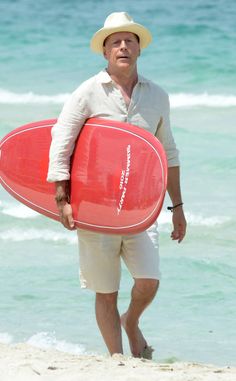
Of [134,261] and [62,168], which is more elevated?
[62,168]

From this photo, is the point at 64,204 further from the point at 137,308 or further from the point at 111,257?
the point at 137,308

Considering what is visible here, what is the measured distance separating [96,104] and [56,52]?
42.5 ft

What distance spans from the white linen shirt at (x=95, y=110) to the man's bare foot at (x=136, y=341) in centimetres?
82

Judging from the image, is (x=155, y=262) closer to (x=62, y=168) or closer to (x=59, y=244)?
(x=62, y=168)

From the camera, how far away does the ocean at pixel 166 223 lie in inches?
235

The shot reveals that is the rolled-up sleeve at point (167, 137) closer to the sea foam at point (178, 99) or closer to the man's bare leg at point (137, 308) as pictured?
the man's bare leg at point (137, 308)

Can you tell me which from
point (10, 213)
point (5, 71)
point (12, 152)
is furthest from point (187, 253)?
point (5, 71)

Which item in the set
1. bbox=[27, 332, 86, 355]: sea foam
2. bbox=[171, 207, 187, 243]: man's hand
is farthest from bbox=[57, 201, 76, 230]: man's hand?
bbox=[27, 332, 86, 355]: sea foam

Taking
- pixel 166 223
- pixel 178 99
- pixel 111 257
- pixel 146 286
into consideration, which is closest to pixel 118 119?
pixel 111 257

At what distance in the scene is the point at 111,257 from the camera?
15.6 feet

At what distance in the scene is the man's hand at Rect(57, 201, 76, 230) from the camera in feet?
15.5

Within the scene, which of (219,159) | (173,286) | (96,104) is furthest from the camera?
(219,159)

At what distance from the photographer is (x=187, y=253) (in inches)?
290

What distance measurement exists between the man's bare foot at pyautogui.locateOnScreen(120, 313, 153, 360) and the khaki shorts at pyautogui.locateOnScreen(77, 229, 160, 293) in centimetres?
33
